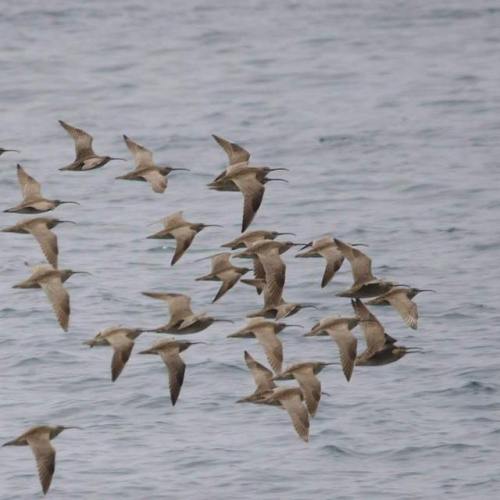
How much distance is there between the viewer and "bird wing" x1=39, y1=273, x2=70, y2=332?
981 inches

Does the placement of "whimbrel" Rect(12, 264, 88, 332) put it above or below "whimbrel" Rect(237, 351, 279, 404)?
above

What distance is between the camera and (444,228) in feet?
133

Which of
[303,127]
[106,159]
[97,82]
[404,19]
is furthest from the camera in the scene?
[404,19]

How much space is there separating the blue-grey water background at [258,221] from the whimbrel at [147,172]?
3.75 metres

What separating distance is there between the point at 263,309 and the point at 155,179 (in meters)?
2.31

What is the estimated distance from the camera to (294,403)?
24.4 meters

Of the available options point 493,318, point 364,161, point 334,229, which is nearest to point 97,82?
point 364,161

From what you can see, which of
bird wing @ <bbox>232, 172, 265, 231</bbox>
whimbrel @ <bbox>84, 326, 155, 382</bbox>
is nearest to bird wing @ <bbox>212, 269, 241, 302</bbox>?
bird wing @ <bbox>232, 172, 265, 231</bbox>

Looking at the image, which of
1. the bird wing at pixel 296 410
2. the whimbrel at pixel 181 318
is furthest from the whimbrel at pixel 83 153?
the bird wing at pixel 296 410

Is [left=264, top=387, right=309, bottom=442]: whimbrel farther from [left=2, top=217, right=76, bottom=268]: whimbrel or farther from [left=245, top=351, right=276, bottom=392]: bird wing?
[left=2, top=217, right=76, bottom=268]: whimbrel

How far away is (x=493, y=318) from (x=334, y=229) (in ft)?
23.9

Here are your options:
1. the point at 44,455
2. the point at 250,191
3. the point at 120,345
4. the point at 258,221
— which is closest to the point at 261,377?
the point at 120,345

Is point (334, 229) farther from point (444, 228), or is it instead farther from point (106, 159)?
point (106, 159)

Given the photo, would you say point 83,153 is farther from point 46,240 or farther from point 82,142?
point 46,240
